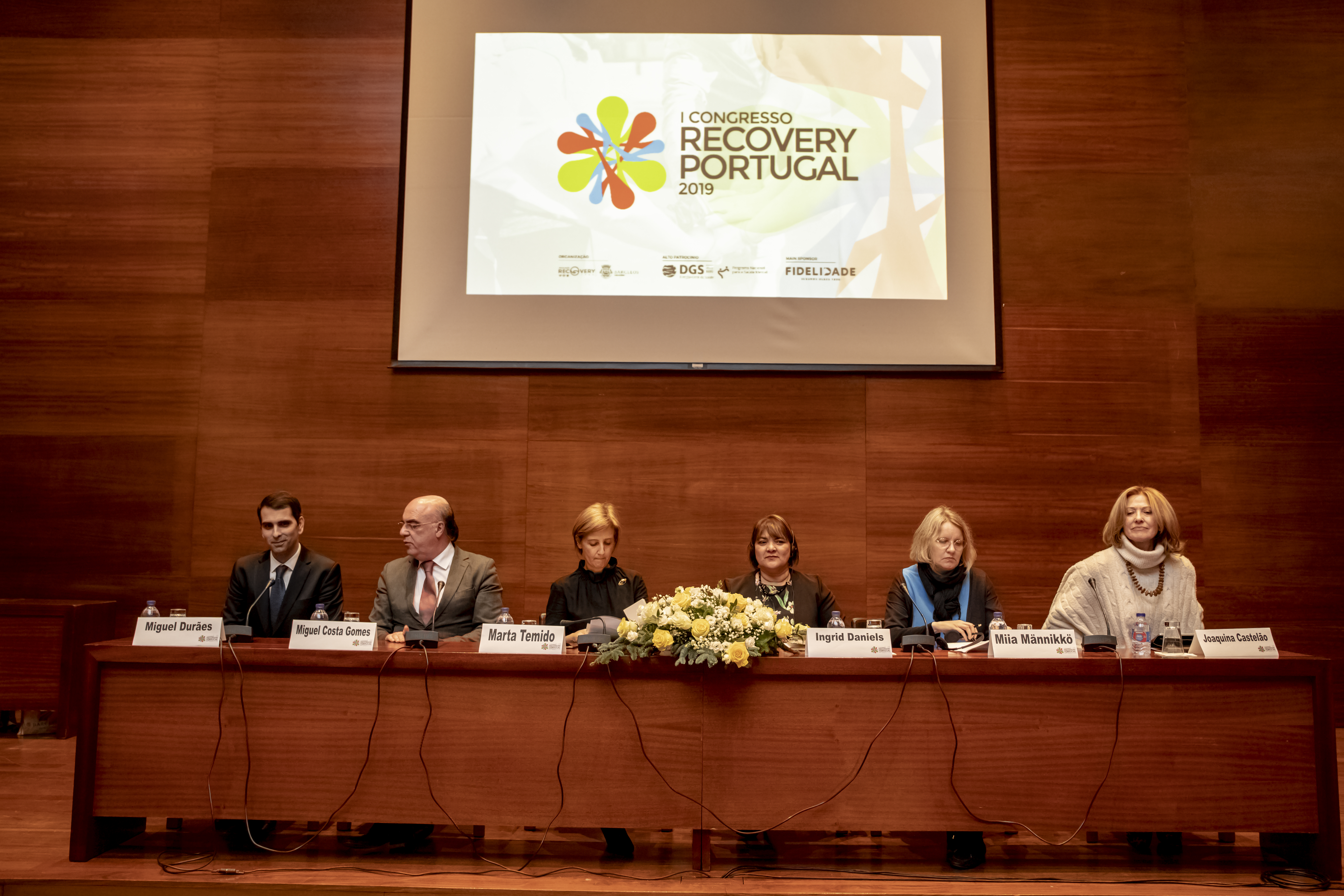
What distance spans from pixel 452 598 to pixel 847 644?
152 centimetres

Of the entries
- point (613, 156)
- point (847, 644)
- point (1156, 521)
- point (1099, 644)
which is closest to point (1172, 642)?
point (1099, 644)

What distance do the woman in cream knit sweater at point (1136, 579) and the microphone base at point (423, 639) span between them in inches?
84.0

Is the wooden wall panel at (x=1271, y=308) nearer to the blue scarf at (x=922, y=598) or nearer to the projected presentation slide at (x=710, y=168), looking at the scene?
the projected presentation slide at (x=710, y=168)

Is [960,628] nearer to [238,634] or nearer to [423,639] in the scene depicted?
[423,639]

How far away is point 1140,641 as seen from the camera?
2.90 meters

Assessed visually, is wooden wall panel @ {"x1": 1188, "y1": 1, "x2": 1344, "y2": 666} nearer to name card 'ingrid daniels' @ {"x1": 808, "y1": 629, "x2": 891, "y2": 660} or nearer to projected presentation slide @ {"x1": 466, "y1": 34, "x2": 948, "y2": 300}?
projected presentation slide @ {"x1": 466, "y1": 34, "x2": 948, "y2": 300}

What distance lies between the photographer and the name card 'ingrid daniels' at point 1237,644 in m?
2.81

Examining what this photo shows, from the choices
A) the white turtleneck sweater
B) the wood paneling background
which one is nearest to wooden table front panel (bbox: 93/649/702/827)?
the white turtleneck sweater

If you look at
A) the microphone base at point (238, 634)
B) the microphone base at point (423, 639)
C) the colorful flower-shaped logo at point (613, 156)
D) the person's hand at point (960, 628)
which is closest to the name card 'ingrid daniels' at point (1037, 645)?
the person's hand at point (960, 628)

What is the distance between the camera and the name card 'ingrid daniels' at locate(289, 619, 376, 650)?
2848 millimetres

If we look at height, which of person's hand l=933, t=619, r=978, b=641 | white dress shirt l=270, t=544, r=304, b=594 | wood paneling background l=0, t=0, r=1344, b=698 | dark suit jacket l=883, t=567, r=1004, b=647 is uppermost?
wood paneling background l=0, t=0, r=1344, b=698

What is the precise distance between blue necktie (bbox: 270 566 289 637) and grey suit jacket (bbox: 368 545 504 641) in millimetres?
336

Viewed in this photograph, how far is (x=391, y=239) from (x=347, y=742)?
289cm

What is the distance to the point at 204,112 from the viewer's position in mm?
4973
